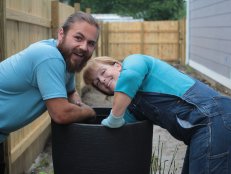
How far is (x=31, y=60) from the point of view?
2543 mm

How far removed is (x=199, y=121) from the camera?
2.39 meters

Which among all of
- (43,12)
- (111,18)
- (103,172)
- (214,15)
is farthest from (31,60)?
(111,18)

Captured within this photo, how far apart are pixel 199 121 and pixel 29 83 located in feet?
3.34

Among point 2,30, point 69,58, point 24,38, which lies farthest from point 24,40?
point 69,58

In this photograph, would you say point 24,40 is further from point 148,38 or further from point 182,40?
point 148,38

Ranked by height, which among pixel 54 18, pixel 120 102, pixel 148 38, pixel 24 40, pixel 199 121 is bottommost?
pixel 199 121

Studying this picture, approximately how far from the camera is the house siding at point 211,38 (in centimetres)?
926

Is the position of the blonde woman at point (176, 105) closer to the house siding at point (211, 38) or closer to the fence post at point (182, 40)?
the house siding at point (211, 38)

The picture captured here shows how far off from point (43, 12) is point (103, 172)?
3641 mm

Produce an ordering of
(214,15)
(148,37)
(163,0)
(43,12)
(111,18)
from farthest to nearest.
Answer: (163,0) → (111,18) → (148,37) → (214,15) → (43,12)

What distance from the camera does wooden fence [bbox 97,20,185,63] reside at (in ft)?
61.8

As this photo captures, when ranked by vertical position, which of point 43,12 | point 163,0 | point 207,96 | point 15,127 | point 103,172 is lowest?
point 103,172

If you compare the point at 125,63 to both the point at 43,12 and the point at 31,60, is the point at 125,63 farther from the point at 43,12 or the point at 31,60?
the point at 43,12

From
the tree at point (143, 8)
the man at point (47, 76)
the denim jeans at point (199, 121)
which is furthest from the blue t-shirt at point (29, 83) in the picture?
the tree at point (143, 8)
